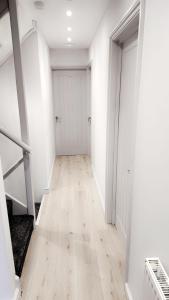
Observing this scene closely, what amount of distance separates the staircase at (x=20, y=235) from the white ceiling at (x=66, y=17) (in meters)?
2.40

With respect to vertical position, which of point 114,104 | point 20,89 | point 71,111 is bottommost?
point 71,111

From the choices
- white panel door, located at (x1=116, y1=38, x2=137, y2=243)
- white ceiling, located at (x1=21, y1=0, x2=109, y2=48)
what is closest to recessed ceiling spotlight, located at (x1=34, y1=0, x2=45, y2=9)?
white ceiling, located at (x1=21, y1=0, x2=109, y2=48)

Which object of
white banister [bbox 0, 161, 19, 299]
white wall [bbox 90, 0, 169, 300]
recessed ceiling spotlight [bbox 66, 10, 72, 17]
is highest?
recessed ceiling spotlight [bbox 66, 10, 72, 17]

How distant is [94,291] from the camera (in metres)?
1.79

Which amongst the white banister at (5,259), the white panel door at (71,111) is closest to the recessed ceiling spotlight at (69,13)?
the white banister at (5,259)

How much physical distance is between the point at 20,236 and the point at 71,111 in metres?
3.54

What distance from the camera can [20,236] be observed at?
2.26m

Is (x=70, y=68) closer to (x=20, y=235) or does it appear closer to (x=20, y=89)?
(x=20, y=89)

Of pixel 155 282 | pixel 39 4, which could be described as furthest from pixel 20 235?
pixel 39 4

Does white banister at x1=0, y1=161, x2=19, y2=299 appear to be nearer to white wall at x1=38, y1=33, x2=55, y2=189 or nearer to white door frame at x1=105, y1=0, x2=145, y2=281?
white door frame at x1=105, y1=0, x2=145, y2=281

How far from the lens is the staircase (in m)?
1.97

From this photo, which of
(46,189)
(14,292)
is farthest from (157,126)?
(46,189)

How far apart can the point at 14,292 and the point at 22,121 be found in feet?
5.35

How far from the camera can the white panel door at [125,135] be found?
1837 millimetres
